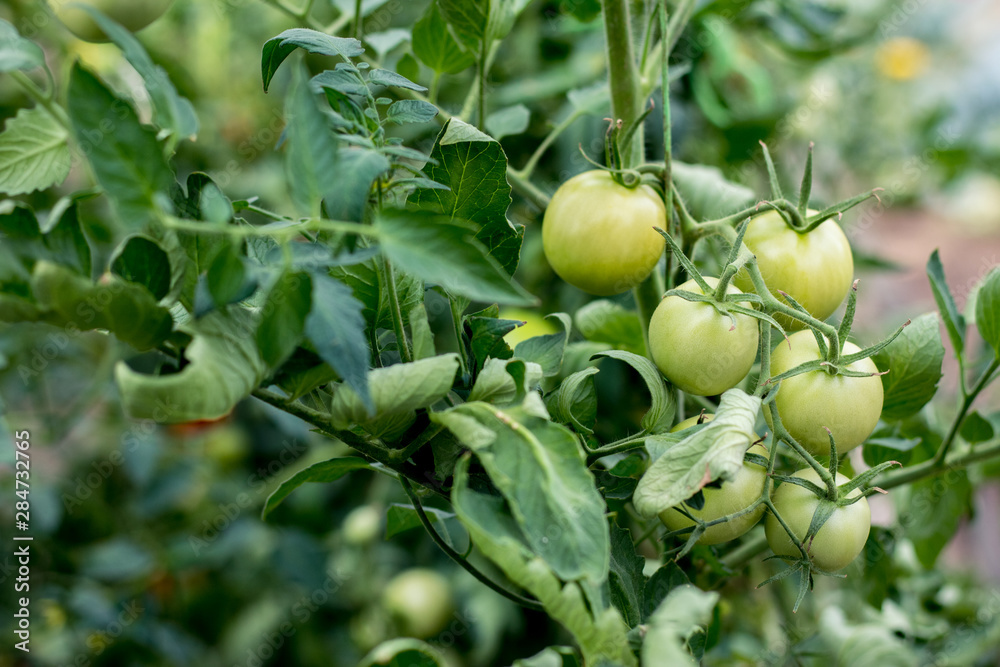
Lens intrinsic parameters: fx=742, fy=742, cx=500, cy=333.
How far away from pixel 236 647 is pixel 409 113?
0.76 metres

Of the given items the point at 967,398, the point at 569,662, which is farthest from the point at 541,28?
the point at 569,662

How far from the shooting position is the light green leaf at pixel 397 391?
0.24 metres

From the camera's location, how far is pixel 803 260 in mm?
301

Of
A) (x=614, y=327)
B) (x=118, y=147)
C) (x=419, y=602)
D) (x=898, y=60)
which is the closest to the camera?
(x=118, y=147)

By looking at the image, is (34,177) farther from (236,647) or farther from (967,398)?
(236,647)

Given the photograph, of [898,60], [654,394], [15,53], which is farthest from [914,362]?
[898,60]

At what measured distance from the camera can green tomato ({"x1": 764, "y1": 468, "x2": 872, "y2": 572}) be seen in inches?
10.9

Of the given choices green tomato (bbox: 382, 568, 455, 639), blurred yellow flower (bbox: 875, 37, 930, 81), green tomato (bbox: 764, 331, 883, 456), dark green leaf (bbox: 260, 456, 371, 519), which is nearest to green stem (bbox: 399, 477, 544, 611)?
dark green leaf (bbox: 260, 456, 371, 519)

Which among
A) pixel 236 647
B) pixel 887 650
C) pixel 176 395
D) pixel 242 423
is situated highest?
pixel 176 395

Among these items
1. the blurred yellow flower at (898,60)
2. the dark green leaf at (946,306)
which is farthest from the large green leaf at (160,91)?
the blurred yellow flower at (898,60)

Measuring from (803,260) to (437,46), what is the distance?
22 cm

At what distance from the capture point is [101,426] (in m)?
0.96

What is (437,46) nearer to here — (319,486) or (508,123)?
(508,123)

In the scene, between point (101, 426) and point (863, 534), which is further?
point (101, 426)
